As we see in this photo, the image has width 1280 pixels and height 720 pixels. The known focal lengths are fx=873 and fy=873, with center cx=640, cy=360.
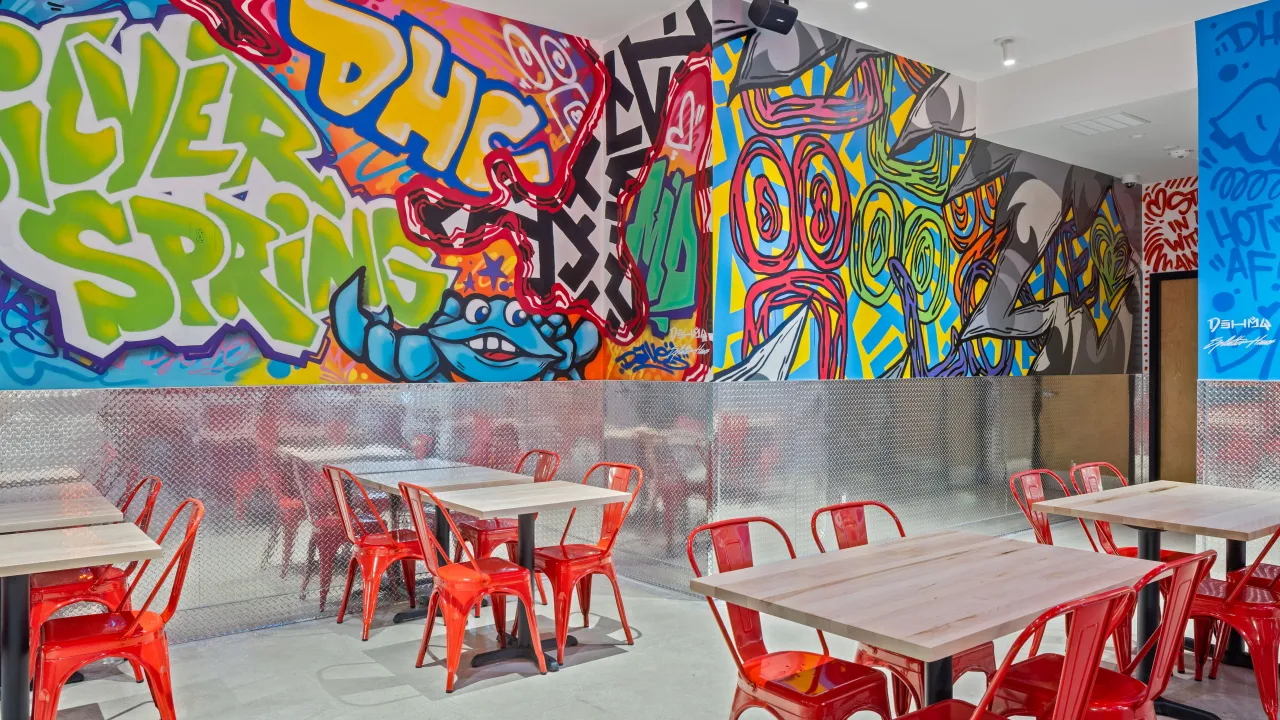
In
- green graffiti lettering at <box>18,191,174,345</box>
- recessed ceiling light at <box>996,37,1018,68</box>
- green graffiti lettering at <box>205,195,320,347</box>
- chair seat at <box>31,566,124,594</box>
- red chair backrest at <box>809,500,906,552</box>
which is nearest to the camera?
red chair backrest at <box>809,500,906,552</box>

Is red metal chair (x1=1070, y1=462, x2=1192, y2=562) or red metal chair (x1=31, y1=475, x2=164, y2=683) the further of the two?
red metal chair (x1=1070, y1=462, x2=1192, y2=562)

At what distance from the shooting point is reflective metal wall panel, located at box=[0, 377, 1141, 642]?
4395mm

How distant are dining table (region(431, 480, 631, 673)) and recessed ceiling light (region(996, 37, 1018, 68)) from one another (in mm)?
4322

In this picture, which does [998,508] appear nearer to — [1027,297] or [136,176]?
[1027,297]

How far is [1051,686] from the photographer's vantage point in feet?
8.05

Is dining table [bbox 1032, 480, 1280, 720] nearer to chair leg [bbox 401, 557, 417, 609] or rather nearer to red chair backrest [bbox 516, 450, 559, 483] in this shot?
red chair backrest [bbox 516, 450, 559, 483]

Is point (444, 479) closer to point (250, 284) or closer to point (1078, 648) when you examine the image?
point (250, 284)

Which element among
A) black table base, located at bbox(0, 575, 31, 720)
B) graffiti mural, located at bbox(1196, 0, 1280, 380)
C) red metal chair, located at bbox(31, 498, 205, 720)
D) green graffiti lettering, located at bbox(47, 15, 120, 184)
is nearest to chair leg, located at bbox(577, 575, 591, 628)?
red metal chair, located at bbox(31, 498, 205, 720)

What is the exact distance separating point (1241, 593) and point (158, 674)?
417 centimetres

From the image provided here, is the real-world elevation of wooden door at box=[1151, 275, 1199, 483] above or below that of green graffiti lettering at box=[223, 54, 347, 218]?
below

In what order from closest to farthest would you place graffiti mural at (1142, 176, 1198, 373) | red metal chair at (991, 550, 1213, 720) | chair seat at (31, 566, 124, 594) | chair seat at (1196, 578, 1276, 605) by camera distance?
red metal chair at (991, 550, 1213, 720) → chair seat at (1196, 578, 1276, 605) → chair seat at (31, 566, 124, 594) → graffiti mural at (1142, 176, 1198, 373)

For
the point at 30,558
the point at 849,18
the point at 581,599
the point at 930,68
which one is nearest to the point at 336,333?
the point at 581,599

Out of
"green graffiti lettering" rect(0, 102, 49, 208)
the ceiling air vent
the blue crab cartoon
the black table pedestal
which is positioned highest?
the ceiling air vent

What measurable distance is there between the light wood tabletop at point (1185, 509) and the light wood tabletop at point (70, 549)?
3.49 metres
